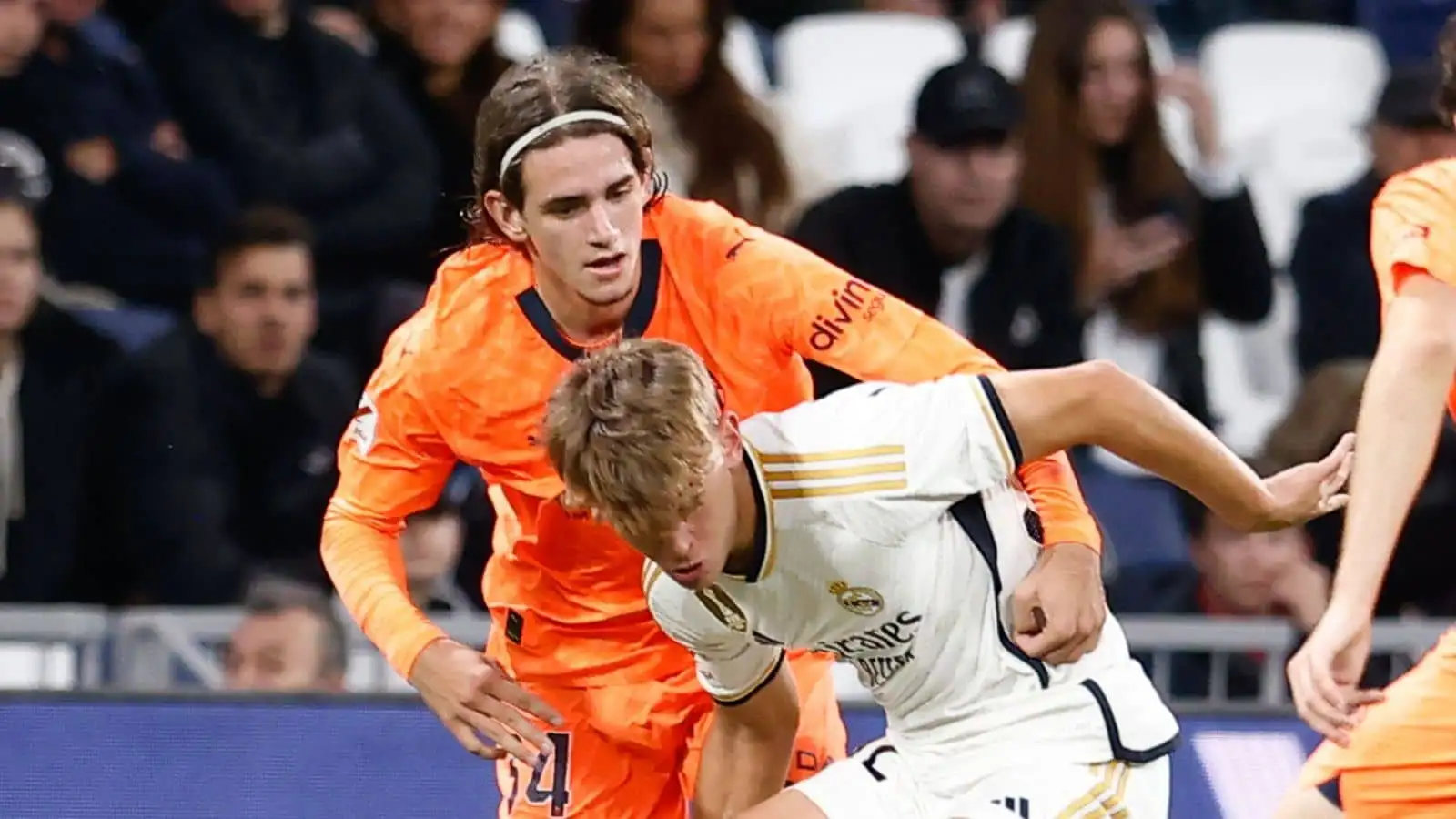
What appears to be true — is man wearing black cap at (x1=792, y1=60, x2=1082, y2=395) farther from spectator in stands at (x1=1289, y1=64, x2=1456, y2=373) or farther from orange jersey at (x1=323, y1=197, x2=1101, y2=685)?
orange jersey at (x1=323, y1=197, x2=1101, y2=685)

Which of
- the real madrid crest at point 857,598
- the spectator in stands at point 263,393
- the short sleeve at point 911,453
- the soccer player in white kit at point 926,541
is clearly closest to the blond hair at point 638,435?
the soccer player in white kit at point 926,541

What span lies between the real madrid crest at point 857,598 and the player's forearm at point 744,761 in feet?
1.27

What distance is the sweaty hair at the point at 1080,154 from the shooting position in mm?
6445

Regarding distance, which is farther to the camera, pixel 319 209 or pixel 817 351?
pixel 319 209

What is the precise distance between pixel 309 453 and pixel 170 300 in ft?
2.45

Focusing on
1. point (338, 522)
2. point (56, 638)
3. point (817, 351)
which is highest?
point (817, 351)

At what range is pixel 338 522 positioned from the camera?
11.7 feet

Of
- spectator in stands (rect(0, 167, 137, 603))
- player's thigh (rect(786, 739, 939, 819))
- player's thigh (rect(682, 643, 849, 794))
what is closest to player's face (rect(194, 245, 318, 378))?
spectator in stands (rect(0, 167, 137, 603))

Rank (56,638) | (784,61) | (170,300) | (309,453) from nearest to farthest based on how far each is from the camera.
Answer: (56,638) < (309,453) < (170,300) < (784,61)

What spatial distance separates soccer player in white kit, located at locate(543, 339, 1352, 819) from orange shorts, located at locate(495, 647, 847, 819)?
1.46 ft

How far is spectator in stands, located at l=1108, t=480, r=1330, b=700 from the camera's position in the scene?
5691 mm

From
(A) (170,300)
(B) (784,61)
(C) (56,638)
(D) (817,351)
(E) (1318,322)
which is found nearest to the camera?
(D) (817,351)

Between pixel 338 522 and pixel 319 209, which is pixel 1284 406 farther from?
pixel 338 522

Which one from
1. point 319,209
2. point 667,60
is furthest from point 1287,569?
point 319,209
